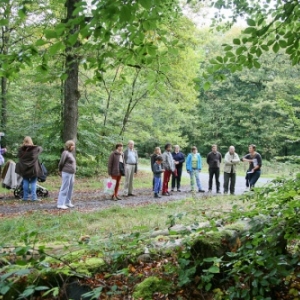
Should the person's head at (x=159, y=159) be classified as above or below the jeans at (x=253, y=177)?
above

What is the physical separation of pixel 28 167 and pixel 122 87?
508 cm

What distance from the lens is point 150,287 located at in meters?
3.14

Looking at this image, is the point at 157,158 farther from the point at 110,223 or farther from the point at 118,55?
the point at 118,55

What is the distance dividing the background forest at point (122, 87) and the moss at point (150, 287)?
191 centimetres

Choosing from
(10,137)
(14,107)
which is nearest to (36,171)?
(10,137)

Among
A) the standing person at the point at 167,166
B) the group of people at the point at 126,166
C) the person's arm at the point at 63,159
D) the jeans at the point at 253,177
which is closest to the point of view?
the person's arm at the point at 63,159

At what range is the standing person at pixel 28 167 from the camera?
9.13m

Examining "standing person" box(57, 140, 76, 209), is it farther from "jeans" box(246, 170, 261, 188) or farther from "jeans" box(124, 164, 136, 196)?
"jeans" box(246, 170, 261, 188)

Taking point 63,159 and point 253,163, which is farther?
point 253,163

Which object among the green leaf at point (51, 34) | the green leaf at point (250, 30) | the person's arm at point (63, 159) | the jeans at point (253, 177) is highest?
the green leaf at point (250, 30)

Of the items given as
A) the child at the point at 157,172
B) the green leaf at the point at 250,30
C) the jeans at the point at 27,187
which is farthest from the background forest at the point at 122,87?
the jeans at the point at 27,187

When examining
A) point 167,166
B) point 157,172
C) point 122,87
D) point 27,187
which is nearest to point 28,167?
point 27,187

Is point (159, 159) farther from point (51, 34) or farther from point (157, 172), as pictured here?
point (51, 34)

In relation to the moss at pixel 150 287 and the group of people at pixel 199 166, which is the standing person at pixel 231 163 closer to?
the group of people at pixel 199 166
